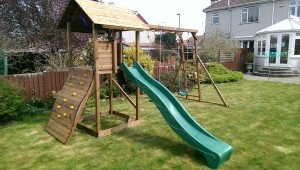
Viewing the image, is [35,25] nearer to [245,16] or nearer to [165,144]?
[165,144]

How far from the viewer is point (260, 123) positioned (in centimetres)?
656

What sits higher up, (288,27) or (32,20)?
(288,27)

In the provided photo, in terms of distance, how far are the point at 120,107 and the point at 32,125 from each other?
297 cm

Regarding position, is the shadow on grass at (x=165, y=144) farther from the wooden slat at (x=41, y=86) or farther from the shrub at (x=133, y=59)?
the shrub at (x=133, y=59)

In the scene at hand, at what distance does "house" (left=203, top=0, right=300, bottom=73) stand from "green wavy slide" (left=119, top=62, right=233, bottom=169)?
12800 mm

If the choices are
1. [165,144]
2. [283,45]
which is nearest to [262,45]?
[283,45]

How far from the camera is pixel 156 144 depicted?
5227 mm

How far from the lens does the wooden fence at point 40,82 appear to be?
7.66m

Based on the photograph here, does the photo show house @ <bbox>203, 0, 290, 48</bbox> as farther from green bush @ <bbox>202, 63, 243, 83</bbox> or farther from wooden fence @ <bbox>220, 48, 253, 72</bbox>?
green bush @ <bbox>202, 63, 243, 83</bbox>

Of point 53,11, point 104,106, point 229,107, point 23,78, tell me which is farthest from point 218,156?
point 53,11

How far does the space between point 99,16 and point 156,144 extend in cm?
320

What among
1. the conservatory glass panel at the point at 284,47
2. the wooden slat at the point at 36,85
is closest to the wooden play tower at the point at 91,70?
the wooden slat at the point at 36,85

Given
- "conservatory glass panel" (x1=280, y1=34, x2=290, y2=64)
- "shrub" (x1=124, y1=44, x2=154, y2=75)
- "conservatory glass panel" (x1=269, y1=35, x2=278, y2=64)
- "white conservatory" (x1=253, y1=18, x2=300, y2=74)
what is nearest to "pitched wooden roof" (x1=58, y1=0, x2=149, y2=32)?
"shrub" (x1=124, y1=44, x2=154, y2=75)

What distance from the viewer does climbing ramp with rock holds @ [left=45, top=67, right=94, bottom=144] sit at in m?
5.38
